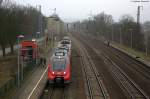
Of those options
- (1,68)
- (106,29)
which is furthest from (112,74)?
(106,29)

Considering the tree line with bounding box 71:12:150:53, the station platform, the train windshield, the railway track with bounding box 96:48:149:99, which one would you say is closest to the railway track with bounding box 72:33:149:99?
the railway track with bounding box 96:48:149:99

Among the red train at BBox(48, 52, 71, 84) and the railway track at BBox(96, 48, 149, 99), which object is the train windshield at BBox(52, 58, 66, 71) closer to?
the red train at BBox(48, 52, 71, 84)

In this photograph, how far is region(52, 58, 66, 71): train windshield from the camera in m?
27.0

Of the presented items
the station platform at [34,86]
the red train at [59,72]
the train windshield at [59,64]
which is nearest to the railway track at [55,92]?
the station platform at [34,86]

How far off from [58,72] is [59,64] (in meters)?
0.96

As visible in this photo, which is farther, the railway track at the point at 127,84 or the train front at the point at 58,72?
the train front at the point at 58,72

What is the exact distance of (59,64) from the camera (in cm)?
2742

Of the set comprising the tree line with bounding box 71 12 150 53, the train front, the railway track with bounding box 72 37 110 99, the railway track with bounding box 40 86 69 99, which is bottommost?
the railway track with bounding box 40 86 69 99

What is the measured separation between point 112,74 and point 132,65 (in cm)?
757

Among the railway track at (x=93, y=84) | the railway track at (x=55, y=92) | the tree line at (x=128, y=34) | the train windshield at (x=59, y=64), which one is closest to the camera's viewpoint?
the railway track at (x=55, y=92)

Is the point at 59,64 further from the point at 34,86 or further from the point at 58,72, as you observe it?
the point at 34,86

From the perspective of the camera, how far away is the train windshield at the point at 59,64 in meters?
27.0

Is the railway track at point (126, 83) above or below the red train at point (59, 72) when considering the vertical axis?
below

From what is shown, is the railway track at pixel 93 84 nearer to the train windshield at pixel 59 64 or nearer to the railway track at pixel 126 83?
the railway track at pixel 126 83
